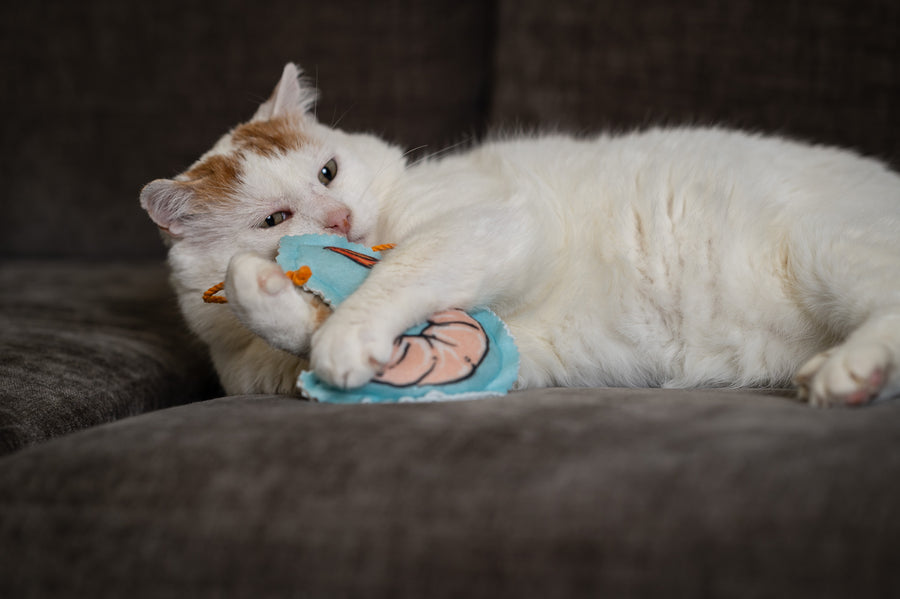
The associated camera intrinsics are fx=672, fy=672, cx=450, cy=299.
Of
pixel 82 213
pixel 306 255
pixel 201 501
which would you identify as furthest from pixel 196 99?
pixel 201 501

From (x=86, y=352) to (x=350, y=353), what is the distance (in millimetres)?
1123

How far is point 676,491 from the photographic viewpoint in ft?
3.06

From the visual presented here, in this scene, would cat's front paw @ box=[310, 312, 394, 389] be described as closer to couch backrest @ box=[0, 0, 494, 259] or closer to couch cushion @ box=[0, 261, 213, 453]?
couch cushion @ box=[0, 261, 213, 453]

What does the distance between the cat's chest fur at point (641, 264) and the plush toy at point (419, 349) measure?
0.17m

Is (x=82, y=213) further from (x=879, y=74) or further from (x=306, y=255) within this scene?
(x=879, y=74)

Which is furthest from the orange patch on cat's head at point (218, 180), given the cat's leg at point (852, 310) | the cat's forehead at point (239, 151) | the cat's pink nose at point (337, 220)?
the cat's leg at point (852, 310)

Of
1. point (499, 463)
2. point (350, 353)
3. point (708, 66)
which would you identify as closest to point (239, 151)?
point (350, 353)

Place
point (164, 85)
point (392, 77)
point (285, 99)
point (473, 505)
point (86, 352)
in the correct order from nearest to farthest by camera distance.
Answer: point (473, 505), point (86, 352), point (285, 99), point (392, 77), point (164, 85)

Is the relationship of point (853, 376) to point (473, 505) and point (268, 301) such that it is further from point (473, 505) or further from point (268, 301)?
point (268, 301)

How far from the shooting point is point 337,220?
1.71 metres

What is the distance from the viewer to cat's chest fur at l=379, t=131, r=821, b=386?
1.61 metres

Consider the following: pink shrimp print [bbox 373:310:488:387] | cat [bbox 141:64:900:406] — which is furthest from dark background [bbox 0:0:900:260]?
pink shrimp print [bbox 373:310:488:387]

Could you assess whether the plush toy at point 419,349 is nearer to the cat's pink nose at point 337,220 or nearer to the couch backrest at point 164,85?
the cat's pink nose at point 337,220

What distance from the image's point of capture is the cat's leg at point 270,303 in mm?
1372
